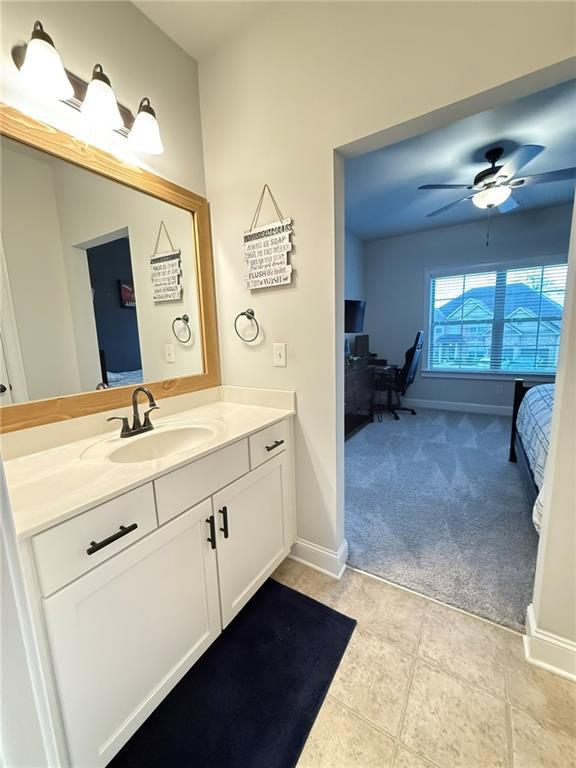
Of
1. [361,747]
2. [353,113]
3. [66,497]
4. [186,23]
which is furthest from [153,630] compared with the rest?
[186,23]

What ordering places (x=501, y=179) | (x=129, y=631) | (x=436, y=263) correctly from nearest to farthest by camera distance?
(x=129, y=631)
(x=501, y=179)
(x=436, y=263)

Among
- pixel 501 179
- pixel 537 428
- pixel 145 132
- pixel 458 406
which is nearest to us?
pixel 145 132

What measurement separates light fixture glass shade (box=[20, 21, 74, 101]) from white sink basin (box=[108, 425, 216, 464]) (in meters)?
1.25

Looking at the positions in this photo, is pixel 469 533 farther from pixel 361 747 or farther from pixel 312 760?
pixel 312 760

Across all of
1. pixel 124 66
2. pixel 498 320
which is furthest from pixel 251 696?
pixel 498 320

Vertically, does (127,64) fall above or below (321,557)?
above

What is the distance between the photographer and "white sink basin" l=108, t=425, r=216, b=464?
4.05 feet

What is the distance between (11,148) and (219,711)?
2.04m

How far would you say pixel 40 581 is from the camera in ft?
2.33

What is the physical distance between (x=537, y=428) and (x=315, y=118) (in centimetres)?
213

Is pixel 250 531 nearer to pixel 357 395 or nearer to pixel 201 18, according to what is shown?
pixel 201 18

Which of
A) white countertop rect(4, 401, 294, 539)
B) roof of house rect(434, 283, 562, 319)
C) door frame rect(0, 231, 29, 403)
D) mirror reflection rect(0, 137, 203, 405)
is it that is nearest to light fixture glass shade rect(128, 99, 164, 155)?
mirror reflection rect(0, 137, 203, 405)

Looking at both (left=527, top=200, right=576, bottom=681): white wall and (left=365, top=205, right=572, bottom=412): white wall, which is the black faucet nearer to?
(left=527, top=200, right=576, bottom=681): white wall

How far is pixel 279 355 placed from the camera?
5.29 ft
